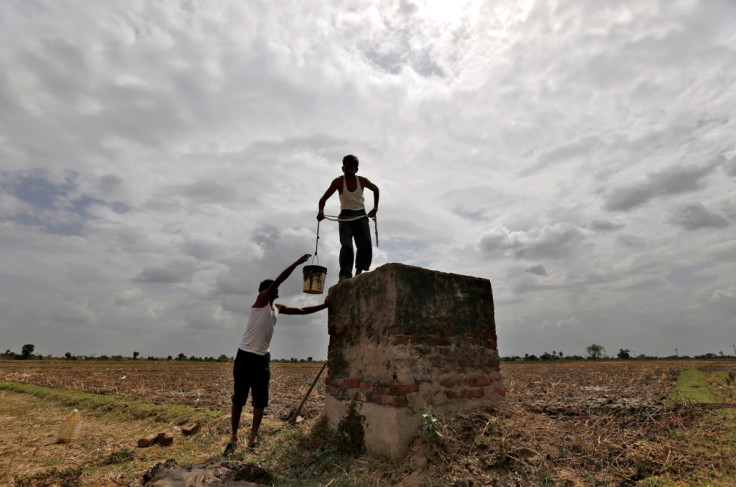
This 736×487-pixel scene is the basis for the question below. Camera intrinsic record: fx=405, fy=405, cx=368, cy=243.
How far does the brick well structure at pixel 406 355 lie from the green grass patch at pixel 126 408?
4055mm

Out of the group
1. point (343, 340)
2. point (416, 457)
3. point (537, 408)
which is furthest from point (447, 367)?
point (537, 408)

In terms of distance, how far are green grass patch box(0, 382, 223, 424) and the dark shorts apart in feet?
7.88

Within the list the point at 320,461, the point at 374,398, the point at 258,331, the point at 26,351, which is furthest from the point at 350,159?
the point at 26,351

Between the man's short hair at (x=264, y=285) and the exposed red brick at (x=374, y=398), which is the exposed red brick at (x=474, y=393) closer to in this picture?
the exposed red brick at (x=374, y=398)

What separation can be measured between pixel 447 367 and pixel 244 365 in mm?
2809

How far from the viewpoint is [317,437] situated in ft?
16.7

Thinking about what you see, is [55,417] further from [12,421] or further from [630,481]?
[630,481]

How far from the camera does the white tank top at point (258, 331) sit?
221 inches

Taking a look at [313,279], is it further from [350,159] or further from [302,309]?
[350,159]

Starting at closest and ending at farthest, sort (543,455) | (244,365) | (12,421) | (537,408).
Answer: (543,455) → (244,365) → (537,408) → (12,421)

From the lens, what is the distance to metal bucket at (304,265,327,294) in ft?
18.0

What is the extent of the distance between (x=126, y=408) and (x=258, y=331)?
6.34 m

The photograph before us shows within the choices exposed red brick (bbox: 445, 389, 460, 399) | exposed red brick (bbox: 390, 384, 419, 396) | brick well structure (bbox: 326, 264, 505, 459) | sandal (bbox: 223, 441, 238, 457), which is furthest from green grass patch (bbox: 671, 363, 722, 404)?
sandal (bbox: 223, 441, 238, 457)

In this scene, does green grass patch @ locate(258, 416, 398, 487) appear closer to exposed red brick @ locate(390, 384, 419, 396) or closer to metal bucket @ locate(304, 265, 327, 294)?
exposed red brick @ locate(390, 384, 419, 396)
